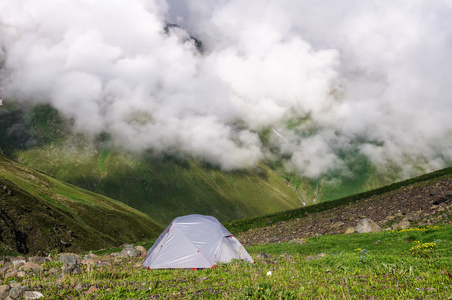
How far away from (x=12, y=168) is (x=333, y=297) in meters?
159

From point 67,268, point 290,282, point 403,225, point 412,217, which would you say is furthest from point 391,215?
point 67,268

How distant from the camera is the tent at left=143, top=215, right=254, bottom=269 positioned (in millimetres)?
20406

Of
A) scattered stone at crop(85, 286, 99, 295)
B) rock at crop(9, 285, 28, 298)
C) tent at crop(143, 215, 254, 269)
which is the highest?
tent at crop(143, 215, 254, 269)

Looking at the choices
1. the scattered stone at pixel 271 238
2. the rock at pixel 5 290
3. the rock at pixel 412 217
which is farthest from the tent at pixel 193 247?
the rock at pixel 412 217

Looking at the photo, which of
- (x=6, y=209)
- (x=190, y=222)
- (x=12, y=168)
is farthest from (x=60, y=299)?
(x=12, y=168)

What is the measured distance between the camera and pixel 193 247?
2095cm

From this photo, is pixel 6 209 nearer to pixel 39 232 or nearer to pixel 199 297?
pixel 39 232

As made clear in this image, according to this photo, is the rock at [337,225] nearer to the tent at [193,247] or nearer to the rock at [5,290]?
the tent at [193,247]

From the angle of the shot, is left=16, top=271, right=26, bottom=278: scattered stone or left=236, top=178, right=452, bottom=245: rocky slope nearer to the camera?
left=16, top=271, right=26, bottom=278: scattered stone

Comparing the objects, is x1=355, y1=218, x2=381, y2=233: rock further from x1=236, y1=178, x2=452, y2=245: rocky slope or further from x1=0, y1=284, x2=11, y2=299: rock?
x1=0, y1=284, x2=11, y2=299: rock

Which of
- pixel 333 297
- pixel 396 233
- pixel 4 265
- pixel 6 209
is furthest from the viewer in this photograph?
pixel 6 209

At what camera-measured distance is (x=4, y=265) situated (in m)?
17.4

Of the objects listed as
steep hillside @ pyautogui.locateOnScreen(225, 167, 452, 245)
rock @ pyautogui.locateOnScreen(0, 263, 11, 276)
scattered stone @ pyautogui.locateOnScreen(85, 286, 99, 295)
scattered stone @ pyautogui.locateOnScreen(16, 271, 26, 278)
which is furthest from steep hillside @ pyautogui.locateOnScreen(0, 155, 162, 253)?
steep hillside @ pyautogui.locateOnScreen(225, 167, 452, 245)

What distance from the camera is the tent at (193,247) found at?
66.9 feet
